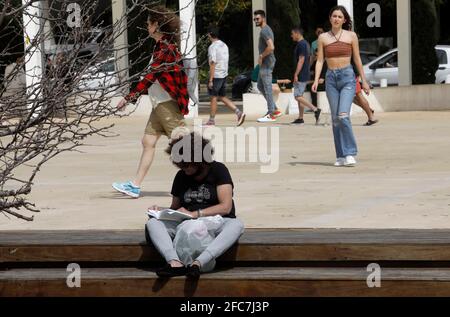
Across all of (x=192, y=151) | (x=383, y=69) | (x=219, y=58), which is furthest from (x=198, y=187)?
(x=383, y=69)

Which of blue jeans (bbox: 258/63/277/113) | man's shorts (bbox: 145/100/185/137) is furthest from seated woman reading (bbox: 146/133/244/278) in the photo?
blue jeans (bbox: 258/63/277/113)

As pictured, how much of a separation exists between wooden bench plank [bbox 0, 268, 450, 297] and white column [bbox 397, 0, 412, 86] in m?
19.9

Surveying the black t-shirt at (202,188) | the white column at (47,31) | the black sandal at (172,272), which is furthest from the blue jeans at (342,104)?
the black sandal at (172,272)

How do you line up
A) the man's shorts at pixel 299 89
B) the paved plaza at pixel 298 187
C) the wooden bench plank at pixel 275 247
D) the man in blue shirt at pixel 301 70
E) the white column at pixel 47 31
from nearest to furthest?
the white column at pixel 47 31 < the wooden bench plank at pixel 275 247 < the paved plaza at pixel 298 187 < the man's shorts at pixel 299 89 < the man in blue shirt at pixel 301 70

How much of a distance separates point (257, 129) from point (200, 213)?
1329 cm

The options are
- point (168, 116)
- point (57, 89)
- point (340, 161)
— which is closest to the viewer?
point (57, 89)

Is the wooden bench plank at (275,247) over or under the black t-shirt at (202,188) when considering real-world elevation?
under

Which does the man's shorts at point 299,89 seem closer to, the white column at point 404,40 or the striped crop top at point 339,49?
the white column at point 404,40

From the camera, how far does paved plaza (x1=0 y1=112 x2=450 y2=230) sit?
9.91 m

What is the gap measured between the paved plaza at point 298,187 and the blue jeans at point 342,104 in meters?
0.27

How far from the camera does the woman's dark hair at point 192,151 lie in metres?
7.56

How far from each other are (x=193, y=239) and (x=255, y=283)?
0.50 m

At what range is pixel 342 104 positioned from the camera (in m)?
13.9

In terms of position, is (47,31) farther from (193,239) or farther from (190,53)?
(190,53)
